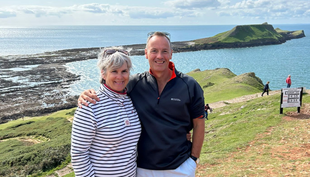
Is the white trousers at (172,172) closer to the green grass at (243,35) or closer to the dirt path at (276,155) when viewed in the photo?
the dirt path at (276,155)

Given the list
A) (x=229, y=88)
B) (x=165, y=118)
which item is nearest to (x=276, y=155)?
(x=165, y=118)

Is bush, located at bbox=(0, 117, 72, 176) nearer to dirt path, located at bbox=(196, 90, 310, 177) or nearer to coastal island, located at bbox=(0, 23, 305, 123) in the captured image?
coastal island, located at bbox=(0, 23, 305, 123)

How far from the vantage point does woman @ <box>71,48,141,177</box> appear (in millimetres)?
3285

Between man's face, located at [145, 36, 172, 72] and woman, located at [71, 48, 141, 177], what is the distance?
492 mm

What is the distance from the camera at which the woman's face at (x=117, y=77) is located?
3582 mm

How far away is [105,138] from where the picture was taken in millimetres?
3398

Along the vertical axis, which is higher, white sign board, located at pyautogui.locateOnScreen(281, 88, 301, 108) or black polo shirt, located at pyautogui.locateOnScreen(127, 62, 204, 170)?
black polo shirt, located at pyautogui.locateOnScreen(127, 62, 204, 170)

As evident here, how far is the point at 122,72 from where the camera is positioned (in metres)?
3.64

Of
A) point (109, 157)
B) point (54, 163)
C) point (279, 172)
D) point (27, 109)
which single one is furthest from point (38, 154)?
point (27, 109)

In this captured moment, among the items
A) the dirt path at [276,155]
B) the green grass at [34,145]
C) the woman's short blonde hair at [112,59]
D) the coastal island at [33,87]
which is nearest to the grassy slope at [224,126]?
the green grass at [34,145]

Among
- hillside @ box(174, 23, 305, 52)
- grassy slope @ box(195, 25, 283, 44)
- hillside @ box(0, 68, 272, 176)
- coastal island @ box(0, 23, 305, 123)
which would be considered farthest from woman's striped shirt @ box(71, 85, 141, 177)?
grassy slope @ box(195, 25, 283, 44)

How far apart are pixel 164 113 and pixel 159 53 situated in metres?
0.93

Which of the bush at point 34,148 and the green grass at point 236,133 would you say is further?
the bush at point 34,148

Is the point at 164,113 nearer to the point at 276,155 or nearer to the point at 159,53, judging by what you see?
the point at 159,53
